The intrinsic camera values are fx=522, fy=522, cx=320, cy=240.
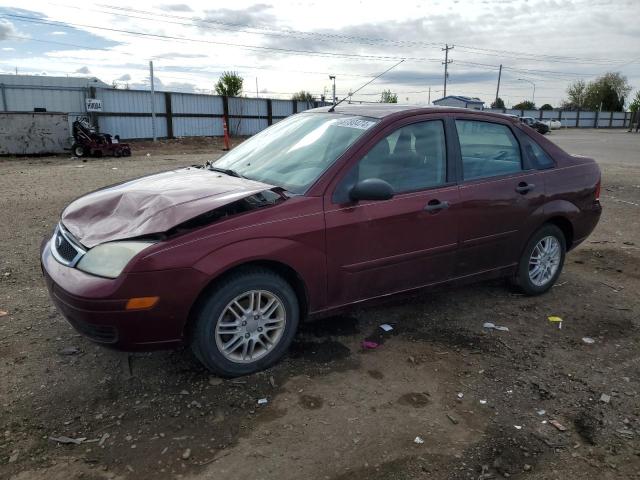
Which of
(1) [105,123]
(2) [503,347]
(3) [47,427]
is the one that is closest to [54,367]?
(3) [47,427]

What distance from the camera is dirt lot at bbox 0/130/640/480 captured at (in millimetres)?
2566

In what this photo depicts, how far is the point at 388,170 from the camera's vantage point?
3.71 meters

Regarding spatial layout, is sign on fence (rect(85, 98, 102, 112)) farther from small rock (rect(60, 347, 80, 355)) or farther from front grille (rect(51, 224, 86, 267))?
small rock (rect(60, 347, 80, 355))

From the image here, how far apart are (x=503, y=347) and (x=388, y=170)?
1540 millimetres

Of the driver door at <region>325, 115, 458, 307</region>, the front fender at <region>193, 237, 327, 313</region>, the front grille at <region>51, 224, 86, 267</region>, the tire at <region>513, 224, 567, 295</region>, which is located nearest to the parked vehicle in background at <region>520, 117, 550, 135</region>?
the tire at <region>513, 224, 567, 295</region>

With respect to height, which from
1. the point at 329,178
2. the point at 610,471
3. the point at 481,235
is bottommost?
the point at 610,471

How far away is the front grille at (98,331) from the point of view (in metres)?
2.89

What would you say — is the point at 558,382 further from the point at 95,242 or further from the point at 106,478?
the point at 95,242

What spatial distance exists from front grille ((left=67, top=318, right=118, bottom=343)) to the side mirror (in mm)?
1663

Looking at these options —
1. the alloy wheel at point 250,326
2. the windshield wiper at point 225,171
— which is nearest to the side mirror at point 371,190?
the alloy wheel at point 250,326

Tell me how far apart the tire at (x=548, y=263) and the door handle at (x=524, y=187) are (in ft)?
1.46

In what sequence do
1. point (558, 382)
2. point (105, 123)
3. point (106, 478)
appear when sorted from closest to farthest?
point (106, 478) → point (558, 382) → point (105, 123)

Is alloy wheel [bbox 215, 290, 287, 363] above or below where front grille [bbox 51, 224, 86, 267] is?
below

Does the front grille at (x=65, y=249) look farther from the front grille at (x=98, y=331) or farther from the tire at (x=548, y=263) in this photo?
the tire at (x=548, y=263)
